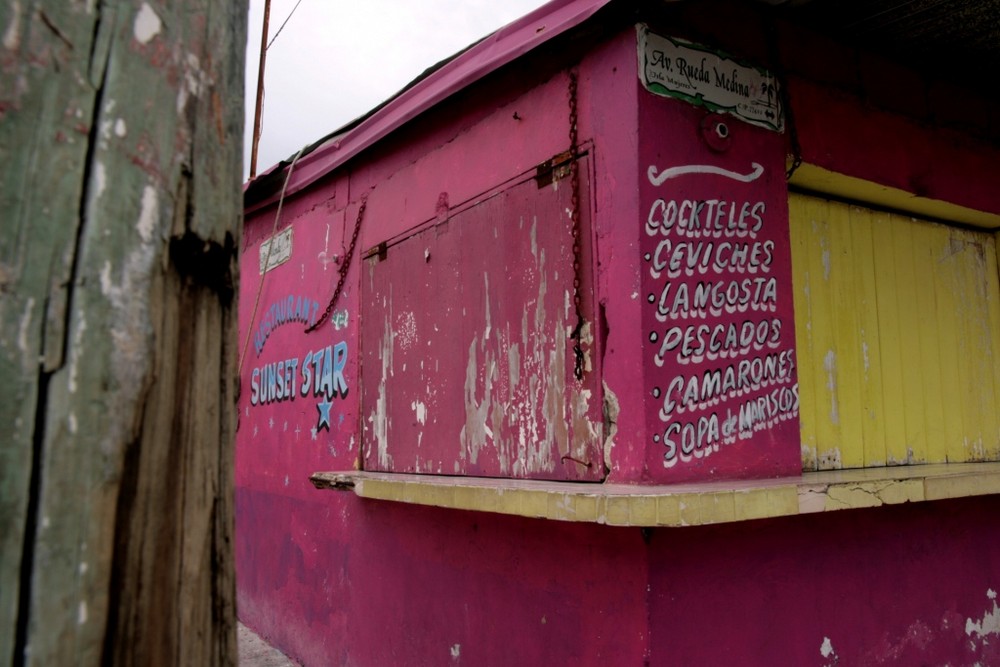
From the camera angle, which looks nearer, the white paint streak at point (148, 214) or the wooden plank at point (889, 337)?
the white paint streak at point (148, 214)

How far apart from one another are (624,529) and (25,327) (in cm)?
214

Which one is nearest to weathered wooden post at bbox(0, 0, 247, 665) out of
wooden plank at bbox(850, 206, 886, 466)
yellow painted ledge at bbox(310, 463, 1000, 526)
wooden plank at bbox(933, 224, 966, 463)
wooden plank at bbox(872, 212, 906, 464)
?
yellow painted ledge at bbox(310, 463, 1000, 526)

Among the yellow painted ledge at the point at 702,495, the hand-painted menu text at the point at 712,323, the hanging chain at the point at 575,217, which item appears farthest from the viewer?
the hanging chain at the point at 575,217

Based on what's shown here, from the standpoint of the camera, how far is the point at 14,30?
31.7 inches

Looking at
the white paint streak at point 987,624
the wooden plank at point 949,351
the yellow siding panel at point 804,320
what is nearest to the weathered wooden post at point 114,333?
the yellow siding panel at point 804,320

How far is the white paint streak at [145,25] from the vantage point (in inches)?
34.6

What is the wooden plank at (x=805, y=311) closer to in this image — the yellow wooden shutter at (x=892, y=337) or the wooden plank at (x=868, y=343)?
the yellow wooden shutter at (x=892, y=337)

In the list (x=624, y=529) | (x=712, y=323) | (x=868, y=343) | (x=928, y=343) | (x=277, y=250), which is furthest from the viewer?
(x=277, y=250)

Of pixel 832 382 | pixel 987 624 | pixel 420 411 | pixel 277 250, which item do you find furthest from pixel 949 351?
pixel 277 250

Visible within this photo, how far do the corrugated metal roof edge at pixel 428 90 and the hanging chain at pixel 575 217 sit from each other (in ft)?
0.84

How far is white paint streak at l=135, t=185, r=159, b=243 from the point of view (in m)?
0.86

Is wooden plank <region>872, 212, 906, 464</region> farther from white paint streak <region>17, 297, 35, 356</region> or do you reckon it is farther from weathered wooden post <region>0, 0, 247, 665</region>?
white paint streak <region>17, 297, 35, 356</region>

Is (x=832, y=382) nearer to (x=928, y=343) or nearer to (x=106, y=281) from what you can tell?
(x=928, y=343)

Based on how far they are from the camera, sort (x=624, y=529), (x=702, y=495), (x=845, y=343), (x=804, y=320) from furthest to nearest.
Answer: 1. (x=845, y=343)
2. (x=804, y=320)
3. (x=624, y=529)
4. (x=702, y=495)
